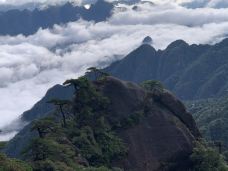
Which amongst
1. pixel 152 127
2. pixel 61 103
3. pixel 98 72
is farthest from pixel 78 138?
pixel 98 72

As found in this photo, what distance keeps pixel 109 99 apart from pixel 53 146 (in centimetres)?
2041

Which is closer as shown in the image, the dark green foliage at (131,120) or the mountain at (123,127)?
the mountain at (123,127)

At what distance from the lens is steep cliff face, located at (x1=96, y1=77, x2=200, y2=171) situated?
82.2 m

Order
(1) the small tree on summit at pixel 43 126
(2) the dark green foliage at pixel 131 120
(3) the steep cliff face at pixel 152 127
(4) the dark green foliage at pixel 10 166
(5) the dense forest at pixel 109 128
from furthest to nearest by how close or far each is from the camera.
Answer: (2) the dark green foliage at pixel 131 120 < (3) the steep cliff face at pixel 152 127 < (5) the dense forest at pixel 109 128 < (1) the small tree on summit at pixel 43 126 < (4) the dark green foliage at pixel 10 166

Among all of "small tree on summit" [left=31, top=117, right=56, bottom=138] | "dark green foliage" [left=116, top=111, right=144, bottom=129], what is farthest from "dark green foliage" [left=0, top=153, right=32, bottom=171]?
"dark green foliage" [left=116, top=111, right=144, bottom=129]

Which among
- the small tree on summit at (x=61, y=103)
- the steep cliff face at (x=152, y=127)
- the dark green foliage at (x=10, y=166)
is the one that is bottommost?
the steep cliff face at (x=152, y=127)

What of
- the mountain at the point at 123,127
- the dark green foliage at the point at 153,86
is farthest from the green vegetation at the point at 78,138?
the dark green foliage at the point at 153,86

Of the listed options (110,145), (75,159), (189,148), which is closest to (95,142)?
(110,145)

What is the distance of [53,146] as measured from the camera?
68.6 m

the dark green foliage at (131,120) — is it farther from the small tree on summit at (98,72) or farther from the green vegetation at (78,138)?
the small tree on summit at (98,72)

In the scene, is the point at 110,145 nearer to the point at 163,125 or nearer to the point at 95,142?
the point at 95,142

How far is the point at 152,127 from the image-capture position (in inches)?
3388

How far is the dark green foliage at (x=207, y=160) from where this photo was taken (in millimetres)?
79188

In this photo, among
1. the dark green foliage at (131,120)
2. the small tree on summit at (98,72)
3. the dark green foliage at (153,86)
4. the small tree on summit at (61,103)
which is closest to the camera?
the small tree on summit at (61,103)
